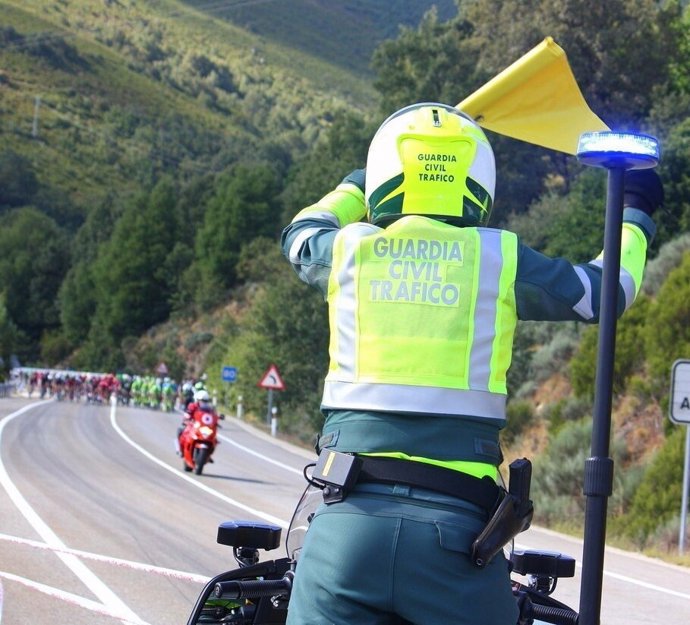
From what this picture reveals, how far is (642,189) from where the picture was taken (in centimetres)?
380

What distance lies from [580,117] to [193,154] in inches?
6366

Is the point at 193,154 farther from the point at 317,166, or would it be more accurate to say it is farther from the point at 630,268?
the point at 630,268

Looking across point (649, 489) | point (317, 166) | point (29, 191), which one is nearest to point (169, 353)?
point (317, 166)

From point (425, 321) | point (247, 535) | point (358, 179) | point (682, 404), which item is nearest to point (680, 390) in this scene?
point (682, 404)

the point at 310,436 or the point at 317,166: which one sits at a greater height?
the point at 317,166

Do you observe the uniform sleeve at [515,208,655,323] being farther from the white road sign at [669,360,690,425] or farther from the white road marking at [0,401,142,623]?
the white road sign at [669,360,690,425]

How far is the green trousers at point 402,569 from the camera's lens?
123 inches

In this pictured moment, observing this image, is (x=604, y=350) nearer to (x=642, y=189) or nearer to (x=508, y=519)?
(x=508, y=519)

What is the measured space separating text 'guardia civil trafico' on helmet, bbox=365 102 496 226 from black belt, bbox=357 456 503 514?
69 cm

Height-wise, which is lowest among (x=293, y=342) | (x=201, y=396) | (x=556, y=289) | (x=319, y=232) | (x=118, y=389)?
(x=118, y=389)

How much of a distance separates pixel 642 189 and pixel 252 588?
1635 millimetres

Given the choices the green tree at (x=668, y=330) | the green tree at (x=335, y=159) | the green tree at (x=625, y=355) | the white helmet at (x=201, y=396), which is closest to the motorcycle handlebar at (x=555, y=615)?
the green tree at (x=668, y=330)

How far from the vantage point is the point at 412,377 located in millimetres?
3318

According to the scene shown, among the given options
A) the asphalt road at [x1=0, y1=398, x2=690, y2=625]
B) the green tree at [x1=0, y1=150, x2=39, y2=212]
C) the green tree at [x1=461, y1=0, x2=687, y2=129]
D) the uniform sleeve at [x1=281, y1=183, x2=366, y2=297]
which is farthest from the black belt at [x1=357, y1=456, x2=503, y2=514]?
the green tree at [x1=0, y1=150, x2=39, y2=212]
